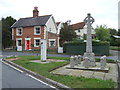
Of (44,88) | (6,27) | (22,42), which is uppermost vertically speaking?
(6,27)

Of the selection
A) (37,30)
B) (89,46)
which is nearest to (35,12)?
(37,30)

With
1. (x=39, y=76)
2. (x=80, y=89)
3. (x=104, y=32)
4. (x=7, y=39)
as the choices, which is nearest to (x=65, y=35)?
(x=7, y=39)

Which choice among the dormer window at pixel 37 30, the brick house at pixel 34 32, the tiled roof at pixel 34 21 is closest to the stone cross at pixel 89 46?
the brick house at pixel 34 32

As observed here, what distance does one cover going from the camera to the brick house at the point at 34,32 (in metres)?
31.9

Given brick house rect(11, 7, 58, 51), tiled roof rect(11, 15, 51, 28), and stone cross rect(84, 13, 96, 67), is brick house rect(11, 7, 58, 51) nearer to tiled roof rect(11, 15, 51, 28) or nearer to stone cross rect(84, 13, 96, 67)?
tiled roof rect(11, 15, 51, 28)

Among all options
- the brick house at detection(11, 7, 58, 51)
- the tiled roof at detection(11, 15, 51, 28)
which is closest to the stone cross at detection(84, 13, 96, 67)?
the brick house at detection(11, 7, 58, 51)

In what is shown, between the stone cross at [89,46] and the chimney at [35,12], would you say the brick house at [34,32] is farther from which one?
the stone cross at [89,46]

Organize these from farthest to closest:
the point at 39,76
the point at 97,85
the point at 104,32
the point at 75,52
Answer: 1. the point at 104,32
2. the point at 75,52
3. the point at 39,76
4. the point at 97,85

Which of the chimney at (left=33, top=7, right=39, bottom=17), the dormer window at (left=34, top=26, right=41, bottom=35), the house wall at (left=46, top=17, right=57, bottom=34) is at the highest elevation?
the chimney at (left=33, top=7, right=39, bottom=17)

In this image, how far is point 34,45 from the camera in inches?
1273

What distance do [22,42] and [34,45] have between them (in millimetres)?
3101

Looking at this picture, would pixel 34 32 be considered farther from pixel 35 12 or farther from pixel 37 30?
pixel 35 12

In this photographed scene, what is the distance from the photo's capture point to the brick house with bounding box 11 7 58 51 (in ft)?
105

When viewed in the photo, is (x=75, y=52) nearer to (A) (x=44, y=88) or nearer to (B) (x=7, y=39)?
(B) (x=7, y=39)
